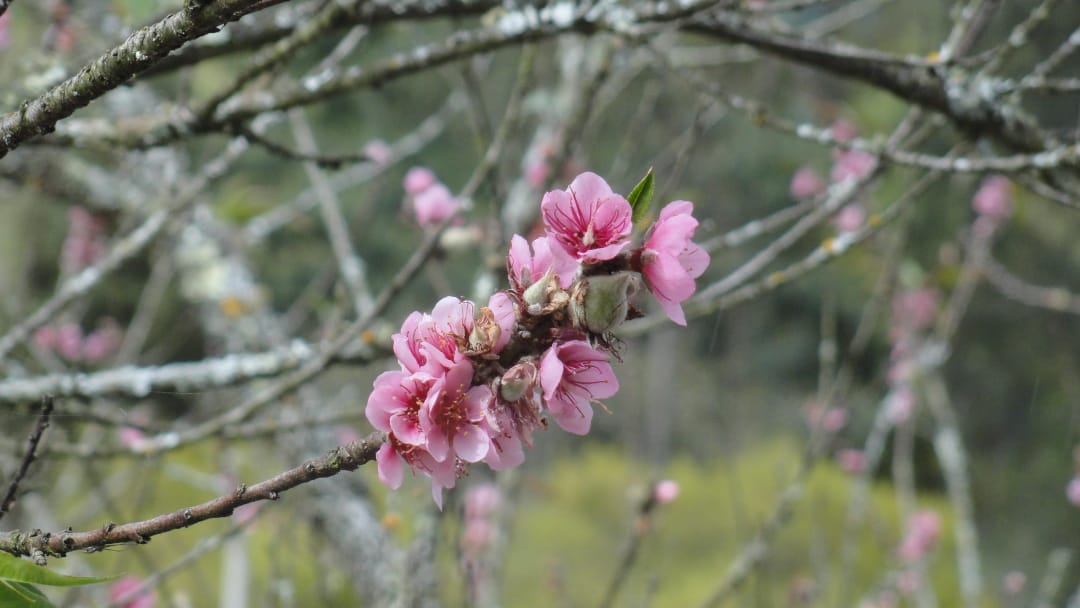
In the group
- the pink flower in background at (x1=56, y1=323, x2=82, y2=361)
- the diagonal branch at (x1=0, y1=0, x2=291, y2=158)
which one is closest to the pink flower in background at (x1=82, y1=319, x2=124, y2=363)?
the pink flower in background at (x1=56, y1=323, x2=82, y2=361)

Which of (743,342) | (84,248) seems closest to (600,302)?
(84,248)

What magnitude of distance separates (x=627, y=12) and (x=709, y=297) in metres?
0.87

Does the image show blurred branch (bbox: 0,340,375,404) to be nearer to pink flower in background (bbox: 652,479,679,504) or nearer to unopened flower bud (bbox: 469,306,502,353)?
pink flower in background (bbox: 652,479,679,504)

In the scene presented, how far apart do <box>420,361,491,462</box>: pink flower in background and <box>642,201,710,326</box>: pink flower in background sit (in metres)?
0.17

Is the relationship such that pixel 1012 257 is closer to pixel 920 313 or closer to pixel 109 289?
pixel 920 313

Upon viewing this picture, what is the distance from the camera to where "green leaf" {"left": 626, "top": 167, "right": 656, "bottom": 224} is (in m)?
0.71

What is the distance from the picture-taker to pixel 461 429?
2.33ft

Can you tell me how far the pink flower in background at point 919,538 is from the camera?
430cm

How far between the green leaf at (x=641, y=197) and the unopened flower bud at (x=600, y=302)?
3.1 inches

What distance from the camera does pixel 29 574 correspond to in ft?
1.93

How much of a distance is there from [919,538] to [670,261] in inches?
171

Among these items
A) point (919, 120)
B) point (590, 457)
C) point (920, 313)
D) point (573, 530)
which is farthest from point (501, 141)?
point (590, 457)

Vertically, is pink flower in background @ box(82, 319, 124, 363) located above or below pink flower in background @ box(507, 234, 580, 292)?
above

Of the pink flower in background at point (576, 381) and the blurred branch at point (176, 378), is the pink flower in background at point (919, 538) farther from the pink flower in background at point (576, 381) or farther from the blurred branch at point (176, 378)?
the pink flower in background at point (576, 381)
